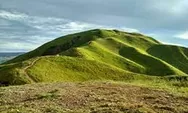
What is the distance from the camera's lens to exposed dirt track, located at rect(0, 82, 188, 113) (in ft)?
94.9

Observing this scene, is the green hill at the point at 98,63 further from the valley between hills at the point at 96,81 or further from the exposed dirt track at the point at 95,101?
the exposed dirt track at the point at 95,101

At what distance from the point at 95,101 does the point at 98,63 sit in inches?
2505

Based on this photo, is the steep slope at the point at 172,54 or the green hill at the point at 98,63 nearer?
the green hill at the point at 98,63

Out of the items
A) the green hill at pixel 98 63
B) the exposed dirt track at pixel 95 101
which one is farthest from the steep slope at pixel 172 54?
the exposed dirt track at pixel 95 101

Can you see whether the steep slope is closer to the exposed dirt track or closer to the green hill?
the green hill

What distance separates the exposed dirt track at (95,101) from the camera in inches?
1139

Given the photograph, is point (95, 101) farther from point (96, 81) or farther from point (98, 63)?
point (98, 63)

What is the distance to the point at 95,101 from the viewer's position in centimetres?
3222

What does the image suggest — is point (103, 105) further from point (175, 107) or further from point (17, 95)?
point (17, 95)

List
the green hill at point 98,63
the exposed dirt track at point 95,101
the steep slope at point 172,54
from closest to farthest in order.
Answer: the exposed dirt track at point 95,101, the green hill at point 98,63, the steep slope at point 172,54

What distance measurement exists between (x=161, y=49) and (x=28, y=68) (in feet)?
338

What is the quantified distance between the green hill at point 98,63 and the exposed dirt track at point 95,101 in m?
35.0

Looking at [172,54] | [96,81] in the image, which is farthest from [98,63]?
[172,54]

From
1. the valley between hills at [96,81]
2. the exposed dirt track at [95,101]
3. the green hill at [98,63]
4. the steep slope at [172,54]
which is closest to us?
the exposed dirt track at [95,101]
